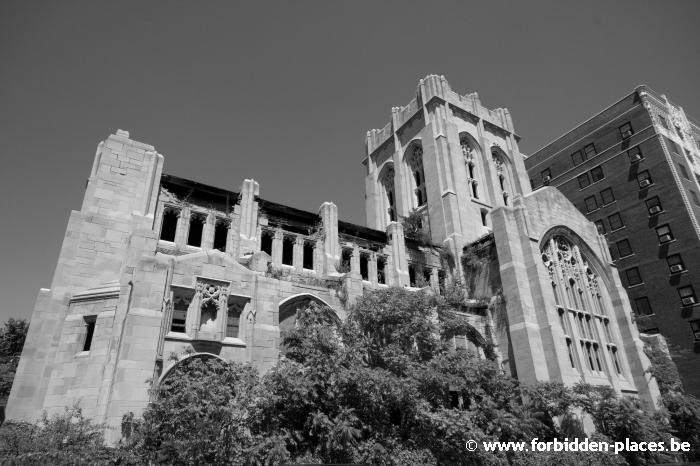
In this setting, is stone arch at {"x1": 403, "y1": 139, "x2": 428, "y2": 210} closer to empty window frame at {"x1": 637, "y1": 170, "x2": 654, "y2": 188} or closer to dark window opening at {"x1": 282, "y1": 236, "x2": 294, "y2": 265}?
dark window opening at {"x1": 282, "y1": 236, "x2": 294, "y2": 265}

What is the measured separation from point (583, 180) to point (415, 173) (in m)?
22.6

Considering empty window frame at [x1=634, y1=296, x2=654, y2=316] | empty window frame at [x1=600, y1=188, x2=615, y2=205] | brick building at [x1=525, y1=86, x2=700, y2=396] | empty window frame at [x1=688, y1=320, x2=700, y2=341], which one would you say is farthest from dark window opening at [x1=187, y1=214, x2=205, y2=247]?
empty window frame at [x1=600, y1=188, x2=615, y2=205]

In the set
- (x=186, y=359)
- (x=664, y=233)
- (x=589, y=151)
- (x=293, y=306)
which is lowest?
(x=186, y=359)

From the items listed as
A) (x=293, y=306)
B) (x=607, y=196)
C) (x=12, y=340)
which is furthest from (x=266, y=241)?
(x=607, y=196)

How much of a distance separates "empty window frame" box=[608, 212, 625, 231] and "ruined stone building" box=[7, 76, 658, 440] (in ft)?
34.1

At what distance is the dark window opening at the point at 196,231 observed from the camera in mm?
31531

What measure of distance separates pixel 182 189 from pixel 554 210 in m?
29.1

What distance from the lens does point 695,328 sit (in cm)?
4397

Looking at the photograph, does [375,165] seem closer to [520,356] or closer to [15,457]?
[520,356]

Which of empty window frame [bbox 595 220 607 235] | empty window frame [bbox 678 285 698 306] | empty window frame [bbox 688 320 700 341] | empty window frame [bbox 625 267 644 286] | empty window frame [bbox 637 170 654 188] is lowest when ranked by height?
empty window frame [bbox 688 320 700 341]

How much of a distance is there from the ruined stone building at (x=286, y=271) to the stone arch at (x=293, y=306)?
89 millimetres

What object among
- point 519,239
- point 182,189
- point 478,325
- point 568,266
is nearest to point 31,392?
point 182,189

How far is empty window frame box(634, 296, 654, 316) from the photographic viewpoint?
47656 millimetres

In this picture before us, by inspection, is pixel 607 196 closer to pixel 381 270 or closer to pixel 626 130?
pixel 626 130
